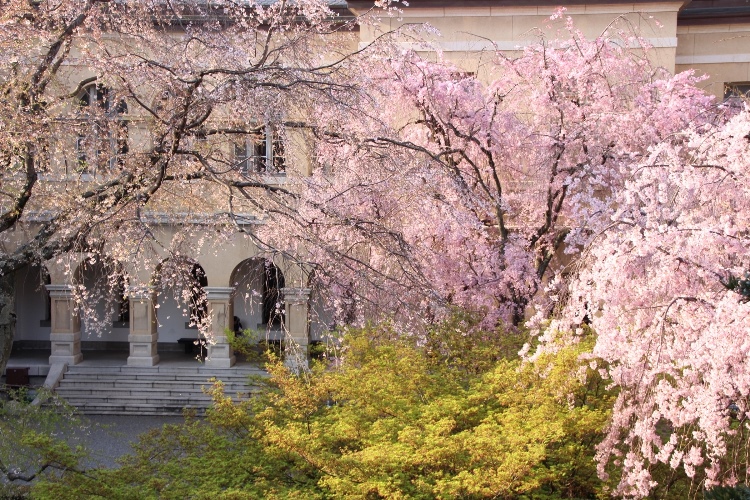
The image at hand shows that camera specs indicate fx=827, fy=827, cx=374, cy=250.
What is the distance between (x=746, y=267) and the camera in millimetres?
5984

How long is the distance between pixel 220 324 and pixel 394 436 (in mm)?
13503

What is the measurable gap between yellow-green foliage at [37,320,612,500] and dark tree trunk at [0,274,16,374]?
162 cm

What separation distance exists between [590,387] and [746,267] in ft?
9.24

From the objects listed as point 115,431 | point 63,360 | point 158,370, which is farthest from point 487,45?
point 63,360

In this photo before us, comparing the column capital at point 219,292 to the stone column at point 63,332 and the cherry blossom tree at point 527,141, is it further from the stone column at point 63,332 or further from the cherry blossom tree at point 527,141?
the cherry blossom tree at point 527,141

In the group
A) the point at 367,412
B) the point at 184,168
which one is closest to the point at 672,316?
the point at 367,412

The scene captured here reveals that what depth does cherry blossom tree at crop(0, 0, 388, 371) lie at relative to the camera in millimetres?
7449

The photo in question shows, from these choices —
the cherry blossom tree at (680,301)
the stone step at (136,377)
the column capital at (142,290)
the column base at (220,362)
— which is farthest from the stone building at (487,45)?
the cherry blossom tree at (680,301)

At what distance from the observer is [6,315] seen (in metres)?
8.31

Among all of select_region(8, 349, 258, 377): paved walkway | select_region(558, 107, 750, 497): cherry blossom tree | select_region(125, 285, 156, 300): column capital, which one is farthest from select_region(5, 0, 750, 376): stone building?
select_region(558, 107, 750, 497): cherry blossom tree

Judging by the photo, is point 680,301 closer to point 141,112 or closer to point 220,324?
point 141,112

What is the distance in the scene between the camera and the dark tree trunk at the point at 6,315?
8.20m

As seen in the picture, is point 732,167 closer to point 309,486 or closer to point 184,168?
point 309,486

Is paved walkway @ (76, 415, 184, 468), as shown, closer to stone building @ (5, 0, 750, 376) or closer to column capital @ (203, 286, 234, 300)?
stone building @ (5, 0, 750, 376)
